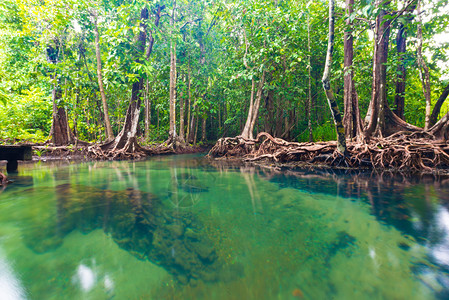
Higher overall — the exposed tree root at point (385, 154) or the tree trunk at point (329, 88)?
the tree trunk at point (329, 88)

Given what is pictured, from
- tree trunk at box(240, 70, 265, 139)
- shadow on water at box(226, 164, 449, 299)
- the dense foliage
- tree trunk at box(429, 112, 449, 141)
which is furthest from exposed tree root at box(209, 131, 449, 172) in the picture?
tree trunk at box(240, 70, 265, 139)

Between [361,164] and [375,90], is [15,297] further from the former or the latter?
[375,90]

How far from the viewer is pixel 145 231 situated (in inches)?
74.3

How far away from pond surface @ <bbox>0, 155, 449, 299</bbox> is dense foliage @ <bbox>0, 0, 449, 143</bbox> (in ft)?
10.1

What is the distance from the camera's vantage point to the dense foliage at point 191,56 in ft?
25.9

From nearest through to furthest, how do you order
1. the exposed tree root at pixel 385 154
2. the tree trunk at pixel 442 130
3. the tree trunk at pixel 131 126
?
1. the exposed tree root at pixel 385 154
2. the tree trunk at pixel 442 130
3. the tree trunk at pixel 131 126

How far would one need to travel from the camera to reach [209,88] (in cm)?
1452

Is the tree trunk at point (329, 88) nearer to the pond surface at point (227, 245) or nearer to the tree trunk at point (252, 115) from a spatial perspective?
the pond surface at point (227, 245)

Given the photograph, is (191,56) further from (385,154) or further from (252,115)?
(385,154)

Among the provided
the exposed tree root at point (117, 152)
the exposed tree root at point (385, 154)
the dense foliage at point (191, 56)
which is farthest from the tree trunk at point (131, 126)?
the exposed tree root at point (385, 154)

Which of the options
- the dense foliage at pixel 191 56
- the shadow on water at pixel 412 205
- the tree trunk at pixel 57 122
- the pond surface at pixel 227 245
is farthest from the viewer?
the tree trunk at pixel 57 122

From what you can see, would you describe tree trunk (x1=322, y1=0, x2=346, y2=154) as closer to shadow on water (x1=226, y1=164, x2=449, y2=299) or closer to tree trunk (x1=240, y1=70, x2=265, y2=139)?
shadow on water (x1=226, y1=164, x2=449, y2=299)

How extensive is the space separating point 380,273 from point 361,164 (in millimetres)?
4986

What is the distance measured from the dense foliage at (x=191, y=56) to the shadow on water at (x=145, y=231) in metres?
3.97
